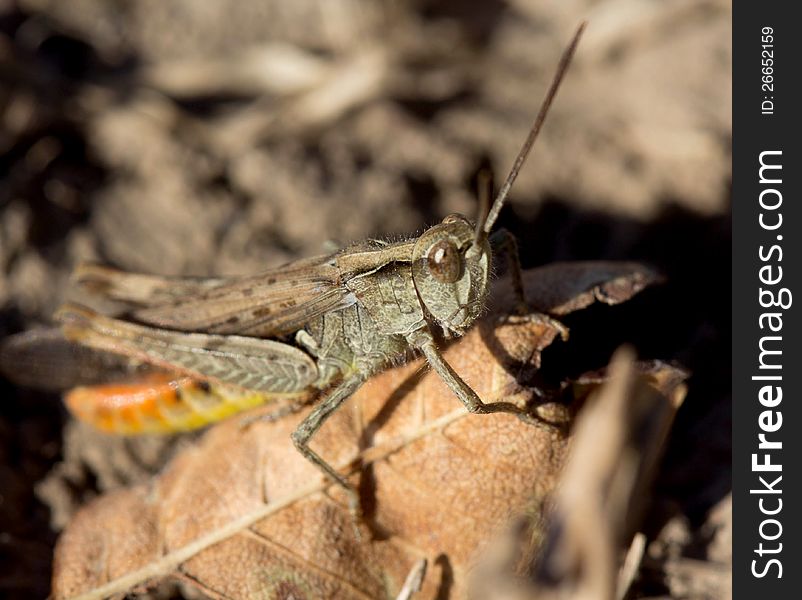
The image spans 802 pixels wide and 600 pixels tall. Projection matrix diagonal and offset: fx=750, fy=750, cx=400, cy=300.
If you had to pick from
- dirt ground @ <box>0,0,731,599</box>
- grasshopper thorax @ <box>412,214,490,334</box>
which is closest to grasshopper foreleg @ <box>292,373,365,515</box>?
grasshopper thorax @ <box>412,214,490,334</box>

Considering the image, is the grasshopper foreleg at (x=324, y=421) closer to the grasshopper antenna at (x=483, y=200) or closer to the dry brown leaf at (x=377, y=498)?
the dry brown leaf at (x=377, y=498)

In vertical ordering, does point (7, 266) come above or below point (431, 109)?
below

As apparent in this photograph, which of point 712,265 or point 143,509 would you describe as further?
point 712,265

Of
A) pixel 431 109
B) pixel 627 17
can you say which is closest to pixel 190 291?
pixel 431 109

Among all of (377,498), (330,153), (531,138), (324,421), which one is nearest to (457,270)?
(531,138)

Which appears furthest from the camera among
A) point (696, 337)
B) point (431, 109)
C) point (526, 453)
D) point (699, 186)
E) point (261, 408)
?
point (431, 109)

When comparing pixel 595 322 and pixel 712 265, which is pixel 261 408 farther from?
pixel 712 265

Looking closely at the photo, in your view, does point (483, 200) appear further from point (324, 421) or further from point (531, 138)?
point (324, 421)

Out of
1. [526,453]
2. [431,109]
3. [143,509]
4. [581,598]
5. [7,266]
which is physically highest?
[431,109]
